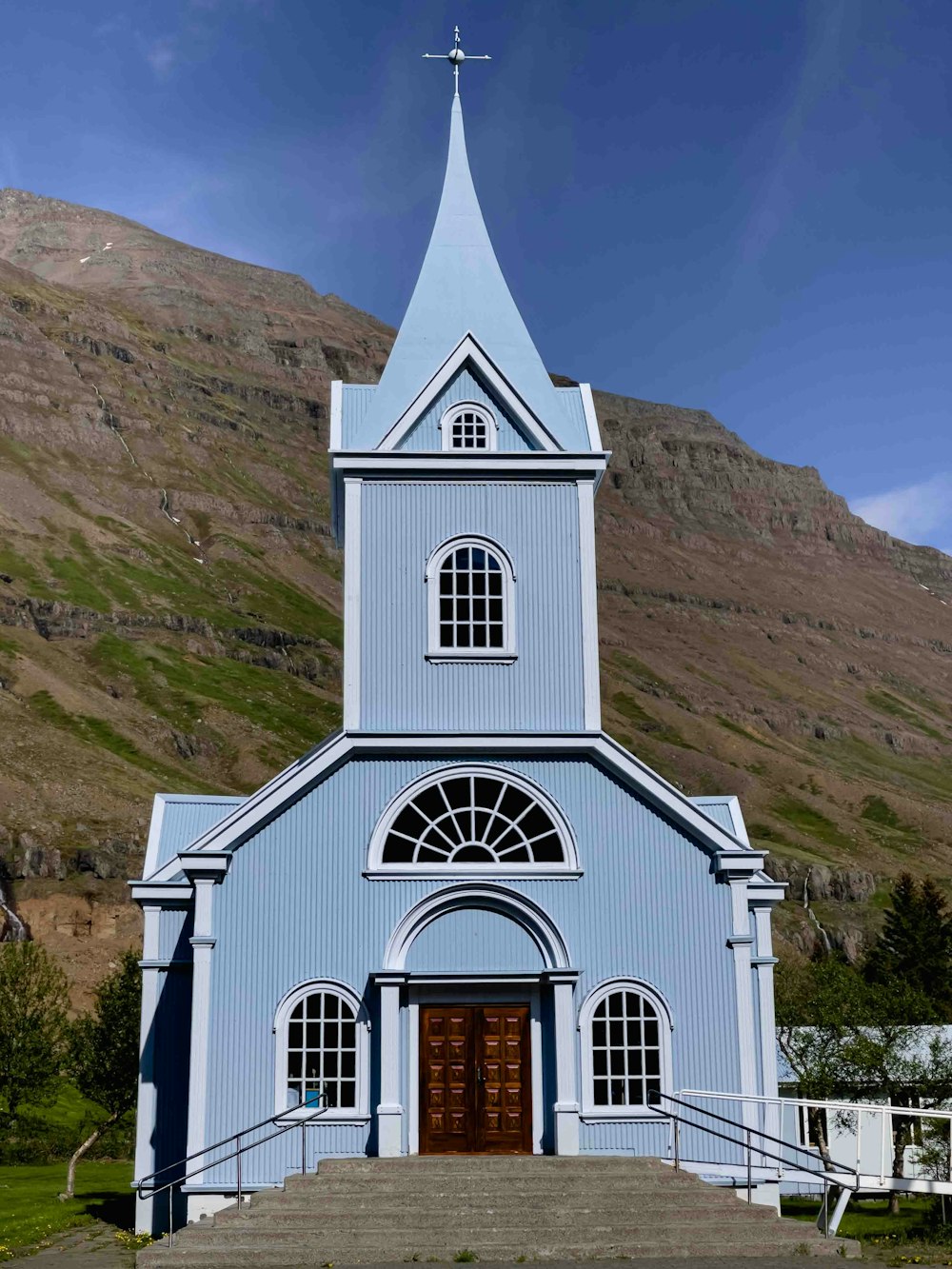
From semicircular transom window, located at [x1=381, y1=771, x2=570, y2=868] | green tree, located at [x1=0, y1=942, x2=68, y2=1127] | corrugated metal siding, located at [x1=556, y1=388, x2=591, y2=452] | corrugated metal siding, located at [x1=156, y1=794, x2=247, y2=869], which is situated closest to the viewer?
semicircular transom window, located at [x1=381, y1=771, x2=570, y2=868]

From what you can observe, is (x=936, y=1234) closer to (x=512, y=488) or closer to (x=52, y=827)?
(x=512, y=488)

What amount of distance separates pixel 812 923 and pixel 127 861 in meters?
62.9

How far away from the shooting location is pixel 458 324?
2734 centimetres

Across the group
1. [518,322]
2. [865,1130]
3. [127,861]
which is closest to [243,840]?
[518,322]

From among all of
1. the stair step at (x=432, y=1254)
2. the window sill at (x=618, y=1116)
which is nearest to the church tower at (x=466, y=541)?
the window sill at (x=618, y=1116)

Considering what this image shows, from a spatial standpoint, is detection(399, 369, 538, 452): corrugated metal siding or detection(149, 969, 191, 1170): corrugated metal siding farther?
detection(399, 369, 538, 452): corrugated metal siding

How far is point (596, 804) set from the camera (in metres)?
Result: 24.1

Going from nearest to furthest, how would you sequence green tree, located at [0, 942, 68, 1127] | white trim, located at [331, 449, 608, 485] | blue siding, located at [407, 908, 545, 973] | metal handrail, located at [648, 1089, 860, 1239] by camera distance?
1. metal handrail, located at [648, 1089, 860, 1239]
2. blue siding, located at [407, 908, 545, 973]
3. white trim, located at [331, 449, 608, 485]
4. green tree, located at [0, 942, 68, 1127]

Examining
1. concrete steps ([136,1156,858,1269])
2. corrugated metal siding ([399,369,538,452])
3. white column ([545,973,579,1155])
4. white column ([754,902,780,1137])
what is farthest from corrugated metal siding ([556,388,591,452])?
concrete steps ([136,1156,858,1269])

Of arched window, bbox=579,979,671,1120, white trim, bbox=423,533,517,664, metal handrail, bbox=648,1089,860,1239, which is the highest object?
white trim, bbox=423,533,517,664

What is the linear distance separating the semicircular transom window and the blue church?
4cm

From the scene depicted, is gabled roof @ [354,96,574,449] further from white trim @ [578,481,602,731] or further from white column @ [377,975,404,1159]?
white column @ [377,975,404,1159]

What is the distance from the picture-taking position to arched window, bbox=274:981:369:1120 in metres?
22.4

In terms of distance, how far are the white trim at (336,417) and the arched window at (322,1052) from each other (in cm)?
971
